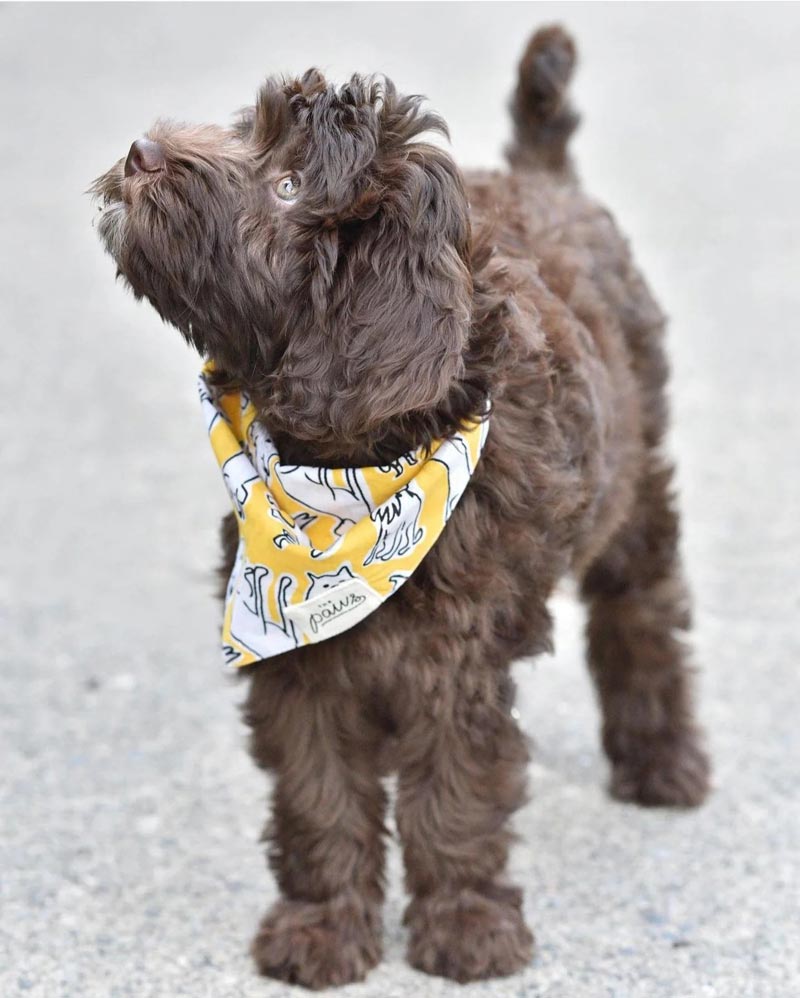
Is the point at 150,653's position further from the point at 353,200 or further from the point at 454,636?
the point at 353,200

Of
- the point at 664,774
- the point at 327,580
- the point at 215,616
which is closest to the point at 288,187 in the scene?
the point at 327,580

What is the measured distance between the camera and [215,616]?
19.2ft

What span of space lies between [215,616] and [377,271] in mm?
2986

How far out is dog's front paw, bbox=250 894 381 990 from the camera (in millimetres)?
3643

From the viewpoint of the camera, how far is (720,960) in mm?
3812

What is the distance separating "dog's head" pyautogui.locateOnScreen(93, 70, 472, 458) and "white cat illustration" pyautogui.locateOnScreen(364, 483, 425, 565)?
0.21m

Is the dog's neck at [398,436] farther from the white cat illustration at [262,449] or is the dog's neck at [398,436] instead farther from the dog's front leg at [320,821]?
the dog's front leg at [320,821]

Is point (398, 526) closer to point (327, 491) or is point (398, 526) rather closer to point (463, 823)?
point (327, 491)

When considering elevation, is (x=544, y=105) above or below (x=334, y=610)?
above

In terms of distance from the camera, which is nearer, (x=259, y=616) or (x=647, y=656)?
(x=259, y=616)

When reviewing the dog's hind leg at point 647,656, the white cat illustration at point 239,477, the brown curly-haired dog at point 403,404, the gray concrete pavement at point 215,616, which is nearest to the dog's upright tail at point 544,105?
the brown curly-haired dog at point 403,404

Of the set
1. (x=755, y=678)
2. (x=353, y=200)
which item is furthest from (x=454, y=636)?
(x=755, y=678)

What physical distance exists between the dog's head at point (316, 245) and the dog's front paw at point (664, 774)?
195cm

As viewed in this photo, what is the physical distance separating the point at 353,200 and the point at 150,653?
9.13 ft
